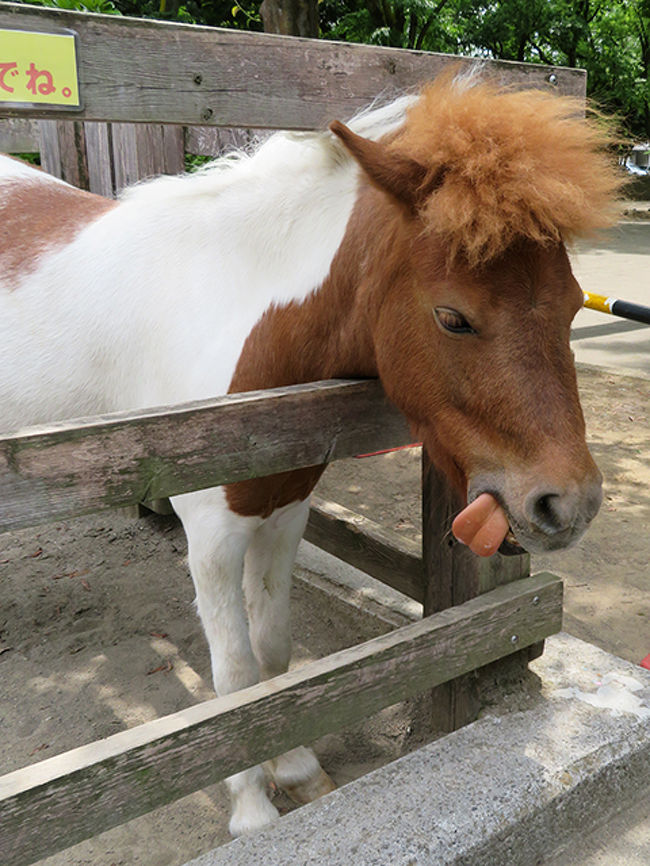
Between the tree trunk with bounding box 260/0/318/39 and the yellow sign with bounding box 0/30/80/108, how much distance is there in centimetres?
573

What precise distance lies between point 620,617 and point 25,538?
126 inches

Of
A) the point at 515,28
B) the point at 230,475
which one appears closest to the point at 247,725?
the point at 230,475

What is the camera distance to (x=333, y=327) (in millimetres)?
1945

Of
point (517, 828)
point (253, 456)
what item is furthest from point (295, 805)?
point (253, 456)

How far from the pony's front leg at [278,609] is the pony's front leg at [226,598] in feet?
0.50

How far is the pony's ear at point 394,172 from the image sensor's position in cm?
160

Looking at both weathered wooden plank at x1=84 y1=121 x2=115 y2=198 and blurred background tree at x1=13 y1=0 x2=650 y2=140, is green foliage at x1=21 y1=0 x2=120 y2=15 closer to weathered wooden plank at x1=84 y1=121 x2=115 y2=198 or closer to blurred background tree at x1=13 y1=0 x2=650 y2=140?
weathered wooden plank at x1=84 y1=121 x2=115 y2=198

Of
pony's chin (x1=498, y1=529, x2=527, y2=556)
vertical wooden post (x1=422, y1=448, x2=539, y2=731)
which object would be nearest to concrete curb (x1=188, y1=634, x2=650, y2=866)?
vertical wooden post (x1=422, y1=448, x2=539, y2=731)

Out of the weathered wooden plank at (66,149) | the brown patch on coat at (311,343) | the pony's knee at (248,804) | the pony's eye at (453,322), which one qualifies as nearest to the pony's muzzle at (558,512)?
the pony's eye at (453,322)

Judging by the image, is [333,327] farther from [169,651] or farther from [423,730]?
[169,651]

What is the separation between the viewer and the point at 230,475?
168 centimetres

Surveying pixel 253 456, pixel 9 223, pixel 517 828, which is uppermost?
pixel 9 223

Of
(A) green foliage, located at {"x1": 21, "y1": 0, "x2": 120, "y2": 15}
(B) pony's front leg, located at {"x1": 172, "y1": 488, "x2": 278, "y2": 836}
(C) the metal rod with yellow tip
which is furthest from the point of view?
(A) green foliage, located at {"x1": 21, "y1": 0, "x2": 120, "y2": 15}

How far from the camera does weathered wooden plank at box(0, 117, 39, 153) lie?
486 centimetres
